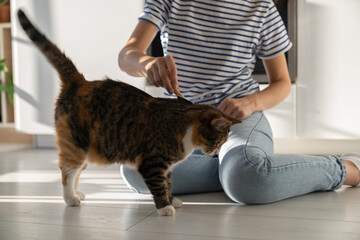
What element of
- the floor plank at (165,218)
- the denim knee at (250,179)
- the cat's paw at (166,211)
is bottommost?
the floor plank at (165,218)

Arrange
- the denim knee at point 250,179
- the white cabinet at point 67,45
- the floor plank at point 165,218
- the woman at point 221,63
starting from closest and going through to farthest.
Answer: the floor plank at point 165,218 < the denim knee at point 250,179 < the woman at point 221,63 < the white cabinet at point 67,45

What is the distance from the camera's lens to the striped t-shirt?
171 cm

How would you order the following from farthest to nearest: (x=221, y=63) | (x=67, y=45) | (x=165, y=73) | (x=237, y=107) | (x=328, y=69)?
(x=67, y=45)
(x=328, y=69)
(x=221, y=63)
(x=237, y=107)
(x=165, y=73)

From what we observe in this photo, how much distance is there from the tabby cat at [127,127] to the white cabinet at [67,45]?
1341 mm

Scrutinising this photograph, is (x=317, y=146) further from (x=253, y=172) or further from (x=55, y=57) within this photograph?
(x=55, y=57)

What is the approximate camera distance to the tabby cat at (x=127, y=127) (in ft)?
4.35

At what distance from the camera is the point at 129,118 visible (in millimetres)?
1364

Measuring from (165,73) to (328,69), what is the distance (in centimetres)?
143

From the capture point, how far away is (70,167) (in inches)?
55.6

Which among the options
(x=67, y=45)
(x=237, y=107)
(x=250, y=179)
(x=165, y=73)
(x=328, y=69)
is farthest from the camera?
(x=67, y=45)

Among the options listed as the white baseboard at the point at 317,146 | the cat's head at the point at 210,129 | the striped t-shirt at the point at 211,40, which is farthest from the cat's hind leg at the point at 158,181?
the white baseboard at the point at 317,146

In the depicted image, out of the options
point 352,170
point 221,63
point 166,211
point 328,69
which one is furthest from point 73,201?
point 328,69

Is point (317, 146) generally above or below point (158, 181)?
below

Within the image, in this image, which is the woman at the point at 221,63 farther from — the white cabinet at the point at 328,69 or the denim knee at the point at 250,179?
the white cabinet at the point at 328,69
